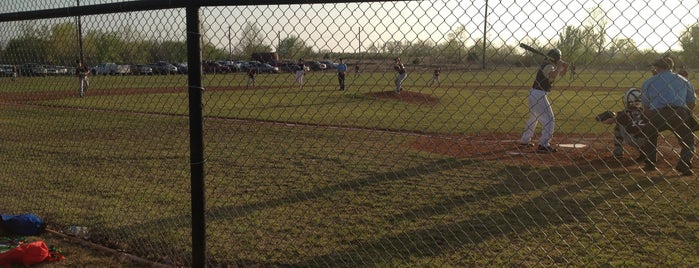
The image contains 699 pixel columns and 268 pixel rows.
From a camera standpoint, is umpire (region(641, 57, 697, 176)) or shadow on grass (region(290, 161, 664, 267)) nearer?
shadow on grass (region(290, 161, 664, 267))

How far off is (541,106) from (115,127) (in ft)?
29.2

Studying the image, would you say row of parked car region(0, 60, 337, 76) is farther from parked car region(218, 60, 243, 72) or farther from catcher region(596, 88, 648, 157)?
catcher region(596, 88, 648, 157)

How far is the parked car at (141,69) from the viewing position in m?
5.13

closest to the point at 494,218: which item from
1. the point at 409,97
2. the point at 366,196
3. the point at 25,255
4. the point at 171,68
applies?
the point at 366,196

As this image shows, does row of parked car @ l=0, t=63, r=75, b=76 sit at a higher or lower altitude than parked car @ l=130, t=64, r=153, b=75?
lower

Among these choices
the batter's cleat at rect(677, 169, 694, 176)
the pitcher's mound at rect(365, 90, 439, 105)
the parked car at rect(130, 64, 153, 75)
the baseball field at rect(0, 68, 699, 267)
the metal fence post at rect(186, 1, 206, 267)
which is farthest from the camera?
the pitcher's mound at rect(365, 90, 439, 105)

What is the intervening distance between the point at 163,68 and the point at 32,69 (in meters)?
2.10

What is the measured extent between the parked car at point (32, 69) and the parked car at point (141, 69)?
4.24 feet

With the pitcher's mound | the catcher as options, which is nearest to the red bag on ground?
the catcher

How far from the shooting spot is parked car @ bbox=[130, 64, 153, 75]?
513 centimetres

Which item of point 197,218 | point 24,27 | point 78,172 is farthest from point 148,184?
point 197,218

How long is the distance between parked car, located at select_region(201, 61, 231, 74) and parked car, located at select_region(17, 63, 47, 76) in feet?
8.15

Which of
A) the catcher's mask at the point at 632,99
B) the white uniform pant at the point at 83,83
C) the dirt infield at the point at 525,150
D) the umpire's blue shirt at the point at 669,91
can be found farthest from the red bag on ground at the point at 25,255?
the catcher's mask at the point at 632,99

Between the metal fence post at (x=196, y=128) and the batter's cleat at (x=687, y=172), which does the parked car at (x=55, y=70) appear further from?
the batter's cleat at (x=687, y=172)
